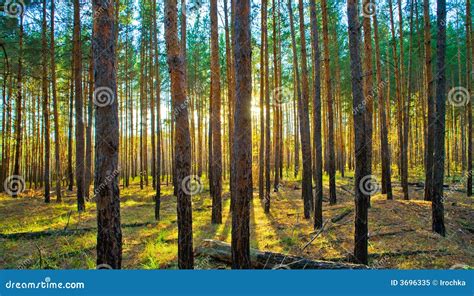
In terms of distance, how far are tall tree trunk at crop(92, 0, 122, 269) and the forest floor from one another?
5.43 ft

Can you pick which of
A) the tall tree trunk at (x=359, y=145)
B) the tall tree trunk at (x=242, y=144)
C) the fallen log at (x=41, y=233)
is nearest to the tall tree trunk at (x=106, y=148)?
the tall tree trunk at (x=242, y=144)

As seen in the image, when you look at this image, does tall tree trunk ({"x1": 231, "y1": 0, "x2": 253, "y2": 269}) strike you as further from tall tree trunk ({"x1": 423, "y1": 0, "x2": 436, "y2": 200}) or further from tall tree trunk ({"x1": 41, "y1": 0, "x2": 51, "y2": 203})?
tall tree trunk ({"x1": 41, "y1": 0, "x2": 51, "y2": 203})

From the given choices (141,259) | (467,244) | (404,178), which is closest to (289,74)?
(404,178)

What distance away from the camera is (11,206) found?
14.2 m

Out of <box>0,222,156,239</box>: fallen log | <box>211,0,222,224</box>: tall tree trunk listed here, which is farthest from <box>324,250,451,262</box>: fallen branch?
<box>0,222,156,239</box>: fallen log

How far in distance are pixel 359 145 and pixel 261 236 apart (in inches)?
169

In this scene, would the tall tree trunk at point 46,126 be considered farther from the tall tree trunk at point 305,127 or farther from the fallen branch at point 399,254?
the fallen branch at point 399,254

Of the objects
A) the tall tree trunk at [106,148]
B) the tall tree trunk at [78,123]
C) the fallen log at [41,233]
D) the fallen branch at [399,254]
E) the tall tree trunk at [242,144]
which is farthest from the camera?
the tall tree trunk at [78,123]

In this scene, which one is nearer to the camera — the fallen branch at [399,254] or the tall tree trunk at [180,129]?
the tall tree trunk at [180,129]

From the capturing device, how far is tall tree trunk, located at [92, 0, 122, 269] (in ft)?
15.5

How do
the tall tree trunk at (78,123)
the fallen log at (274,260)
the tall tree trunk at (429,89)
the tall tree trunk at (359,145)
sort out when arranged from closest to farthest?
1. the fallen log at (274,260)
2. the tall tree trunk at (359,145)
3. the tall tree trunk at (429,89)
4. the tall tree trunk at (78,123)

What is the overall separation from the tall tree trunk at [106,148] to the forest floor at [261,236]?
5.43 feet

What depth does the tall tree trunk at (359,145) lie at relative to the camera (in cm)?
605

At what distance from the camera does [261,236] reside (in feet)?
29.7
